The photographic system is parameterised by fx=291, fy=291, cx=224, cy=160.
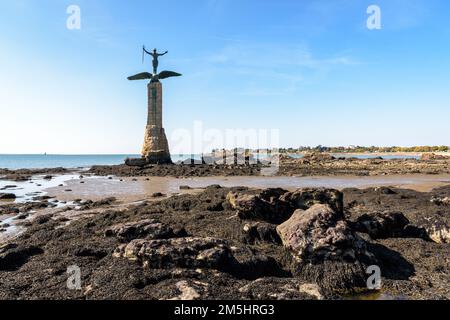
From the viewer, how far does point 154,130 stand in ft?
143

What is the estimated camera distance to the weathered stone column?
43125mm

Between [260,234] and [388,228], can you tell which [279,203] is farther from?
[388,228]

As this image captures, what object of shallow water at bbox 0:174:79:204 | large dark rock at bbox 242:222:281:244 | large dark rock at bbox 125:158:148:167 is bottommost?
shallow water at bbox 0:174:79:204

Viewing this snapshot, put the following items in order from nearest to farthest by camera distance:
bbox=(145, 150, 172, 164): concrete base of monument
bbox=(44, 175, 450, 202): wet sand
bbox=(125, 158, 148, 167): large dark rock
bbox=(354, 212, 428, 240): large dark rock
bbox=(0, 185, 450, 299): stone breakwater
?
bbox=(0, 185, 450, 299): stone breakwater, bbox=(354, 212, 428, 240): large dark rock, bbox=(44, 175, 450, 202): wet sand, bbox=(125, 158, 148, 167): large dark rock, bbox=(145, 150, 172, 164): concrete base of monument

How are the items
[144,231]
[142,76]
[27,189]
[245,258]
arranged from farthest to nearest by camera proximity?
[142,76] → [27,189] → [144,231] → [245,258]

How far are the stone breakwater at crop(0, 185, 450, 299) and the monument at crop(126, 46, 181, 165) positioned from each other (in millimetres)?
35021

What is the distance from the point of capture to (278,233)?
6988 millimetres

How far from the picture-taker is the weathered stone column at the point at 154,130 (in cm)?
4312

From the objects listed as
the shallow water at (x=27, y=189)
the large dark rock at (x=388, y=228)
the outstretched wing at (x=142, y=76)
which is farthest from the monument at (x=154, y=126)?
the large dark rock at (x=388, y=228)

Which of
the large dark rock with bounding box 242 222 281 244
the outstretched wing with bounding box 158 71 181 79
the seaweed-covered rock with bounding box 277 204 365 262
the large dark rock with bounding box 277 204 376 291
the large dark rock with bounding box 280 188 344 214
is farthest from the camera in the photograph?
the outstretched wing with bounding box 158 71 181 79

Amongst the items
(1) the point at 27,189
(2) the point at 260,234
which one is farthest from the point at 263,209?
(1) the point at 27,189

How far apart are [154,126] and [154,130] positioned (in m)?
0.61

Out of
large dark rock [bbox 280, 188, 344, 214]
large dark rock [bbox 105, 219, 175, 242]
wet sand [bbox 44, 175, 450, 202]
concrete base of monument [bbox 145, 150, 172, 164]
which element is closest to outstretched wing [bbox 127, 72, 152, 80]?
concrete base of monument [bbox 145, 150, 172, 164]

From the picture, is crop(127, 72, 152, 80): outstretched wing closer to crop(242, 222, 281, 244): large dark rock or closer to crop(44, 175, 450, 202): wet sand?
crop(44, 175, 450, 202): wet sand
